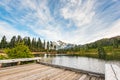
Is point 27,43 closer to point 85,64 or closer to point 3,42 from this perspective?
point 3,42

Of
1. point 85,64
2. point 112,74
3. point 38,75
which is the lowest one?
point 85,64

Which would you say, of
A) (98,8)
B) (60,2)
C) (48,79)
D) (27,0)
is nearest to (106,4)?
(98,8)

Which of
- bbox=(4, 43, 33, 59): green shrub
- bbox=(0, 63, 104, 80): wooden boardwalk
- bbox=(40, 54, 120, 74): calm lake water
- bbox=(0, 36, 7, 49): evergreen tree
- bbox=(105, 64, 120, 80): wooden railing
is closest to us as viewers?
bbox=(105, 64, 120, 80): wooden railing

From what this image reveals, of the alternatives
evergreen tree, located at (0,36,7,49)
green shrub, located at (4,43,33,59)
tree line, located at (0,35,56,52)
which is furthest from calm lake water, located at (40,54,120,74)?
evergreen tree, located at (0,36,7,49)

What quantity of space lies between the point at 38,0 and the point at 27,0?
152 cm

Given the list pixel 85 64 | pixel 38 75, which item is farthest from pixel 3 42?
pixel 38 75

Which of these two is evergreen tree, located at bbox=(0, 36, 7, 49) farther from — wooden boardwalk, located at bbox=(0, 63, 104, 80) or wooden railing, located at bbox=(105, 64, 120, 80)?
wooden railing, located at bbox=(105, 64, 120, 80)

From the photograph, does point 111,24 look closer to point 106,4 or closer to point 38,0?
point 106,4

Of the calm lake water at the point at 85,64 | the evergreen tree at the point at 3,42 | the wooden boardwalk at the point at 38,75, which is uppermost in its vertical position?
the evergreen tree at the point at 3,42

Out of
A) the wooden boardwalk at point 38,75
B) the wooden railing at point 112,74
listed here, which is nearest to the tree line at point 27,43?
the wooden boardwalk at point 38,75

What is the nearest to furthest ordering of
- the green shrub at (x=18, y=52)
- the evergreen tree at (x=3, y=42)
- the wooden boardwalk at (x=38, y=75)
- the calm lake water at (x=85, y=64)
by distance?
the wooden boardwalk at (x=38, y=75) < the green shrub at (x=18, y=52) < the calm lake water at (x=85, y=64) < the evergreen tree at (x=3, y=42)

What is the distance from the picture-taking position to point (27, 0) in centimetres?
1678

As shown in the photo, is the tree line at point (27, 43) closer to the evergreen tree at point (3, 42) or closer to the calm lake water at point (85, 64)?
the evergreen tree at point (3, 42)

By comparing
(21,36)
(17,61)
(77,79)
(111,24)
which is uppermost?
(21,36)
